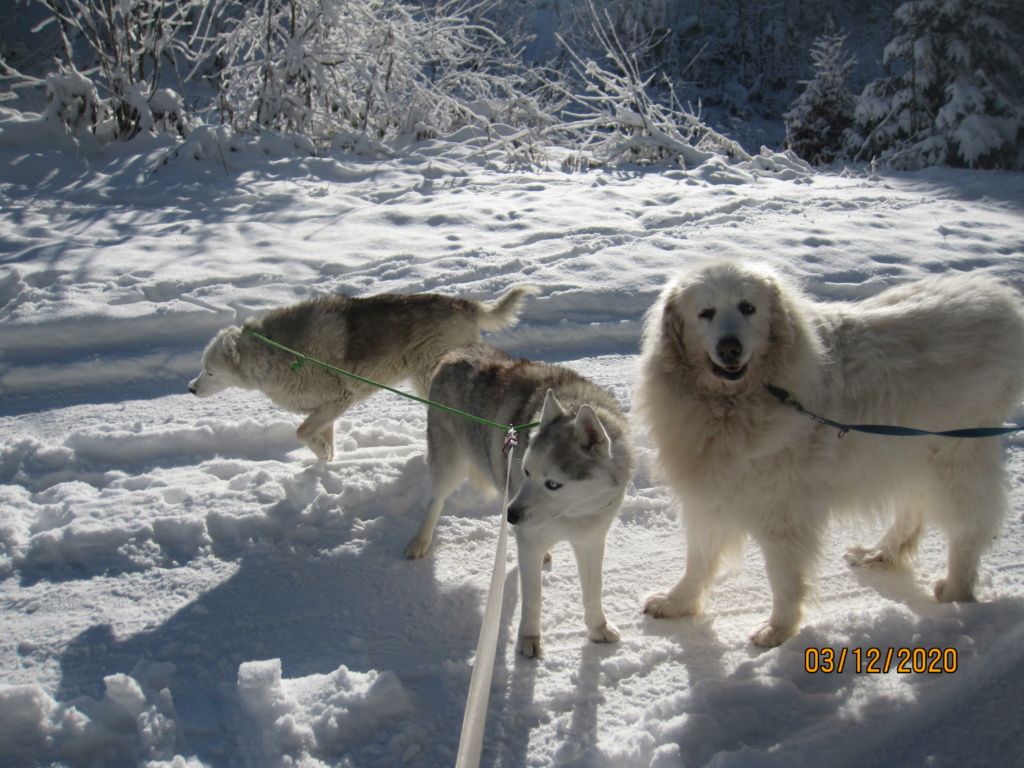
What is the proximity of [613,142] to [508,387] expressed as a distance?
10515 millimetres

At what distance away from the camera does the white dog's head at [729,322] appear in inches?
111

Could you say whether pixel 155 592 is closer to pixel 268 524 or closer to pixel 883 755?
pixel 268 524

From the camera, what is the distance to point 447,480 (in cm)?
371

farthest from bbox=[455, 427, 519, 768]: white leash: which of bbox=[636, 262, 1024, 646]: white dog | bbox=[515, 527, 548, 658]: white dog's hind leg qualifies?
bbox=[636, 262, 1024, 646]: white dog

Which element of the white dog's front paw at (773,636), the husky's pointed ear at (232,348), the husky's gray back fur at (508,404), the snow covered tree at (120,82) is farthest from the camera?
the snow covered tree at (120,82)

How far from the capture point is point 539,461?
105 inches

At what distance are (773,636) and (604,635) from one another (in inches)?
29.2

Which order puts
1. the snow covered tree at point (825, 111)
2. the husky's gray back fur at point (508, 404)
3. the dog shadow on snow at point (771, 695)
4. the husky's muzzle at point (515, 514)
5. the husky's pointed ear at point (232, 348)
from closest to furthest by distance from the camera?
the dog shadow on snow at point (771, 695) < the husky's muzzle at point (515, 514) < the husky's gray back fur at point (508, 404) < the husky's pointed ear at point (232, 348) < the snow covered tree at point (825, 111)

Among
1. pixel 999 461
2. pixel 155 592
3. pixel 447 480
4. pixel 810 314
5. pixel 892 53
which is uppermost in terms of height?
pixel 892 53

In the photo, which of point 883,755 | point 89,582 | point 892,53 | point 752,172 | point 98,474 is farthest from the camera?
point 892,53

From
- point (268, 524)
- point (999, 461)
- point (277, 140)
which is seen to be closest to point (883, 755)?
point (999, 461)

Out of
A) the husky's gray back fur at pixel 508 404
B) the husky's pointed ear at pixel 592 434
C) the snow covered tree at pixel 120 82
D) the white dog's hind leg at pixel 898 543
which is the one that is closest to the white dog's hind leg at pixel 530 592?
the husky's gray back fur at pixel 508 404

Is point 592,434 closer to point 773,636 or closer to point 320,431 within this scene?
point 773,636

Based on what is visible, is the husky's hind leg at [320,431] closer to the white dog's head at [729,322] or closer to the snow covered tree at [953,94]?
the white dog's head at [729,322]
